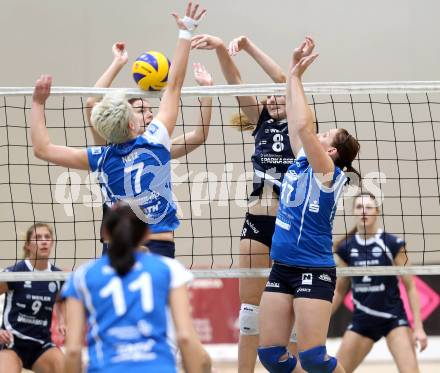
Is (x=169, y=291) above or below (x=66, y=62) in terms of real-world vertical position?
below

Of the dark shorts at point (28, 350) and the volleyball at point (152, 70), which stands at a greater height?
the volleyball at point (152, 70)

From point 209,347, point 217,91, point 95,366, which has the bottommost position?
point 209,347

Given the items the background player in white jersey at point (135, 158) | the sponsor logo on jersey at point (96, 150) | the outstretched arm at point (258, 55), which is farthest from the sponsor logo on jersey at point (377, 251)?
the sponsor logo on jersey at point (96, 150)

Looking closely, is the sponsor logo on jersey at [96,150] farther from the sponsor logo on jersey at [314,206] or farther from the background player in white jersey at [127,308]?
the background player in white jersey at [127,308]

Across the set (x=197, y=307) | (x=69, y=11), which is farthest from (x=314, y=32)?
(x=197, y=307)

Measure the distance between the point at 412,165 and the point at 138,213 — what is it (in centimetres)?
641

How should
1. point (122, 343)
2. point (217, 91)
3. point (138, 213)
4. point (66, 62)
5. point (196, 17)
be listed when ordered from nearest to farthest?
point (122, 343) → point (138, 213) → point (196, 17) → point (217, 91) → point (66, 62)

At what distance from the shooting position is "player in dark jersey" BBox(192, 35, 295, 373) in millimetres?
6500

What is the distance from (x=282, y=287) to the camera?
5816 mm

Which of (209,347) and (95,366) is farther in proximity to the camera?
(209,347)

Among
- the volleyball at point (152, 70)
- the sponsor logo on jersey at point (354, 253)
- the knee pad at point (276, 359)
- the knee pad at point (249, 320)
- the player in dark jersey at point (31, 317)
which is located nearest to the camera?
the knee pad at point (276, 359)

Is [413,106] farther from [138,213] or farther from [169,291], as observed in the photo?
[169,291]

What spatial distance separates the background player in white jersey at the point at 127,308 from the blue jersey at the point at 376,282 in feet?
15.0

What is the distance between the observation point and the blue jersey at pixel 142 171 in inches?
211
